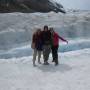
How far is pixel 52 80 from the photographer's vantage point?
39.8 ft

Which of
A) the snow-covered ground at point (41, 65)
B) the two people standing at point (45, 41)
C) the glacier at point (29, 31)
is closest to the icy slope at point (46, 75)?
the snow-covered ground at point (41, 65)

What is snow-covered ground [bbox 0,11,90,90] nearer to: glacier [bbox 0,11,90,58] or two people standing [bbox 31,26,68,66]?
glacier [bbox 0,11,90,58]

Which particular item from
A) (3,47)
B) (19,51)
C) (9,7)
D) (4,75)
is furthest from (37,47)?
(9,7)

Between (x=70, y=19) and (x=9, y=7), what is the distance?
1785cm

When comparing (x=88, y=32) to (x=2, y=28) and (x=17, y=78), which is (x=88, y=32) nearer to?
(x=2, y=28)

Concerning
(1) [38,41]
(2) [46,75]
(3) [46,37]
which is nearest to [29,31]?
(1) [38,41]

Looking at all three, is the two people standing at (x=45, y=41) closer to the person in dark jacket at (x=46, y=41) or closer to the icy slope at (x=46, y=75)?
the person in dark jacket at (x=46, y=41)

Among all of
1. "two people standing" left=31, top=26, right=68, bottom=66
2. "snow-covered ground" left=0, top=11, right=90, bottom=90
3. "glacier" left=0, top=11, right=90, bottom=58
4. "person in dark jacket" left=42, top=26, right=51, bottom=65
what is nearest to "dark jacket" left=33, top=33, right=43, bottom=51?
"two people standing" left=31, top=26, right=68, bottom=66

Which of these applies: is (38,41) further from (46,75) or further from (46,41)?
(46,75)

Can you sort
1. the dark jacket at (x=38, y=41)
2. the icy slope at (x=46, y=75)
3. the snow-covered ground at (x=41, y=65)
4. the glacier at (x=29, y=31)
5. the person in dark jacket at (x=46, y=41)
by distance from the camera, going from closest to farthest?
the icy slope at (x=46, y=75)
the snow-covered ground at (x=41, y=65)
the person in dark jacket at (x=46, y=41)
the dark jacket at (x=38, y=41)
the glacier at (x=29, y=31)

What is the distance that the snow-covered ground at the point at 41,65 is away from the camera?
1173 cm

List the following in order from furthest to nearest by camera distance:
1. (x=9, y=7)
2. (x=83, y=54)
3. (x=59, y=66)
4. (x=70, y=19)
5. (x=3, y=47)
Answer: (x=9, y=7), (x=70, y=19), (x=3, y=47), (x=83, y=54), (x=59, y=66)

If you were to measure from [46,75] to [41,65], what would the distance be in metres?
1.61

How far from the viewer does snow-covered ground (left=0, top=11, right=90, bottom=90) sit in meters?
11.7
